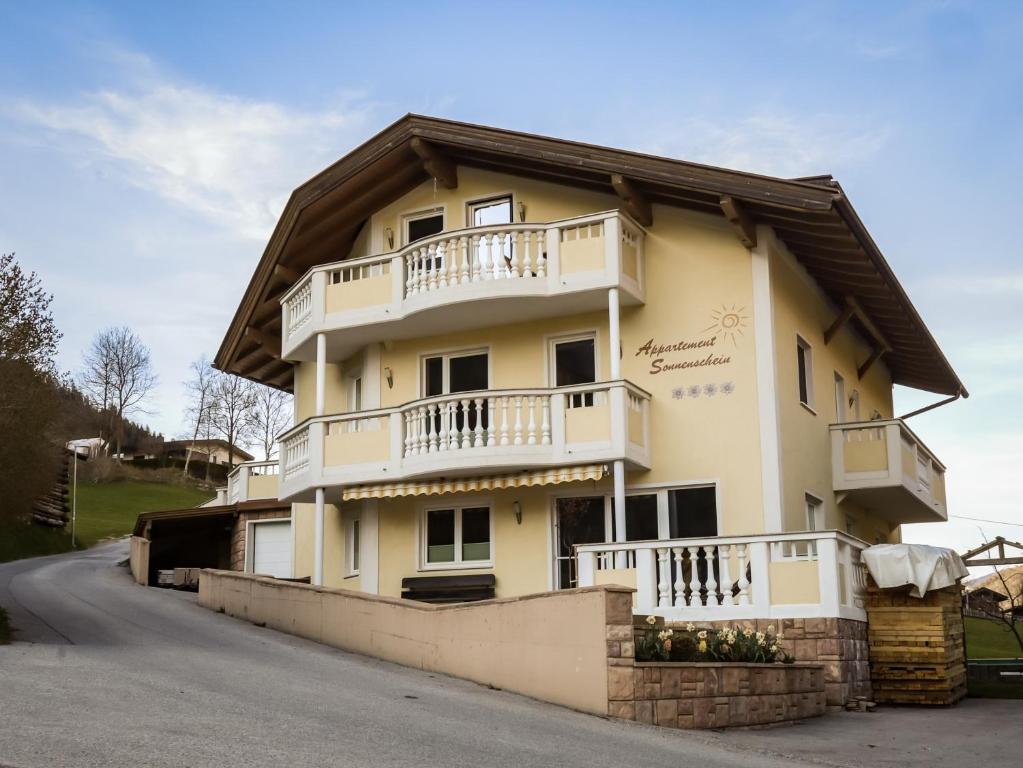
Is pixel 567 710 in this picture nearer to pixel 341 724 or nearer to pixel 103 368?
pixel 341 724

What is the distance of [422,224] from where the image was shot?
78.8 ft

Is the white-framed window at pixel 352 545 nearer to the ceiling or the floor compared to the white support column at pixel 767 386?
nearer to the floor

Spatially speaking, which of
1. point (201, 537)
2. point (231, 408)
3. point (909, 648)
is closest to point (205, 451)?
point (231, 408)

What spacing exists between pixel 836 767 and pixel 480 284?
11.6 meters

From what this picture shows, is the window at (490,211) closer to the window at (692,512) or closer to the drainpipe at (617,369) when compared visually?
the drainpipe at (617,369)

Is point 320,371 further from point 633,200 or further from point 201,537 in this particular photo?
point 201,537

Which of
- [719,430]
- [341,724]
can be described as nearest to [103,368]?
[719,430]

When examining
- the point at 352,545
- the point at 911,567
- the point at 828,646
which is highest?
the point at 352,545

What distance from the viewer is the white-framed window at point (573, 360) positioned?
21656 mm

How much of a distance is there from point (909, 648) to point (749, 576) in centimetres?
257

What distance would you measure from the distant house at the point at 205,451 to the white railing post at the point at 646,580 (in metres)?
71.0

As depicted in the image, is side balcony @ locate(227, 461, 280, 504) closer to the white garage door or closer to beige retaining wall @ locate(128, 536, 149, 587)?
the white garage door

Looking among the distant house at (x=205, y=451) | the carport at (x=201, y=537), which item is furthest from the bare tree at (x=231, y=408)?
the carport at (x=201, y=537)

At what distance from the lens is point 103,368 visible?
94688 millimetres
